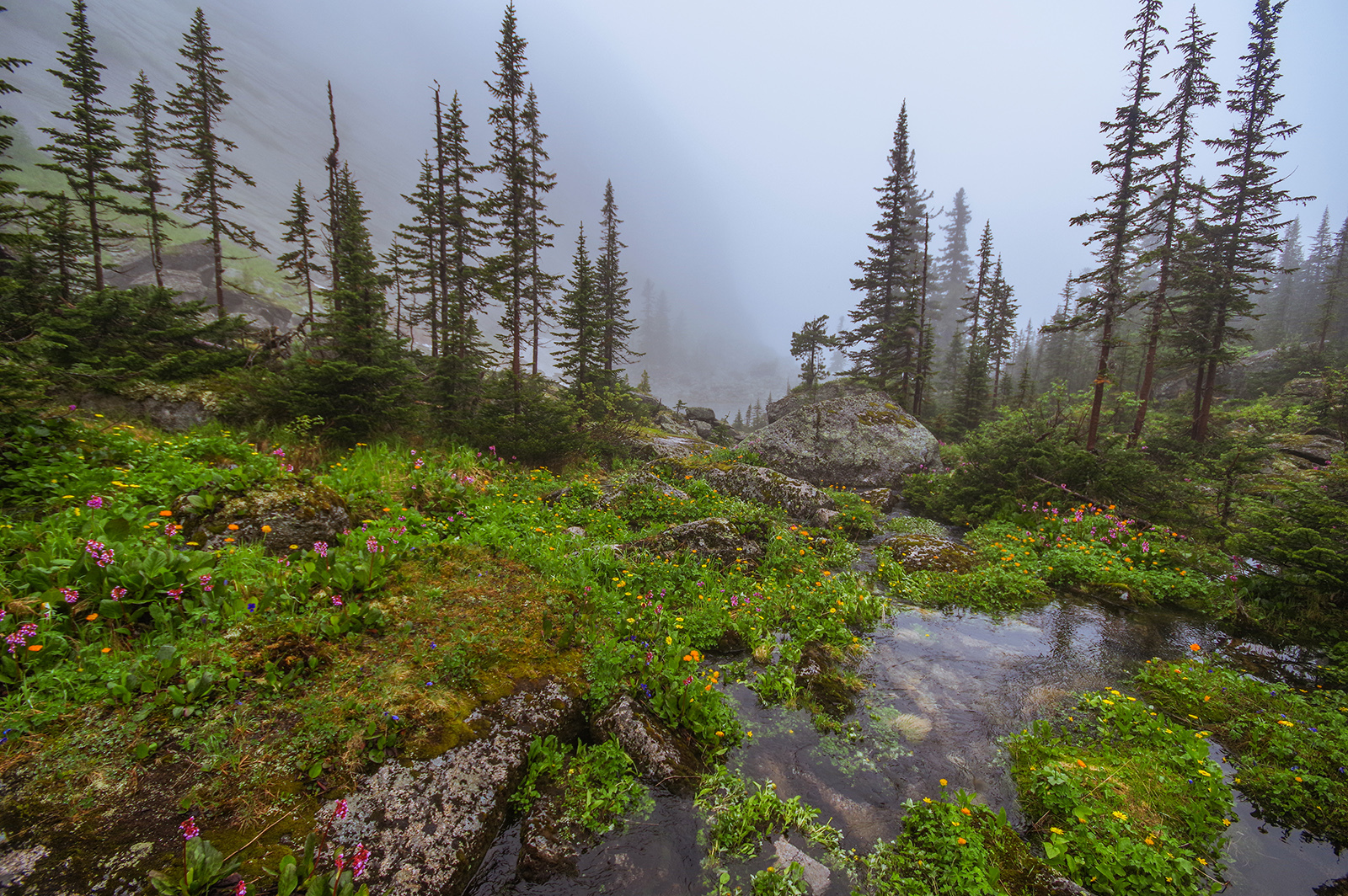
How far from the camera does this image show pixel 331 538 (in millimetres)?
5949

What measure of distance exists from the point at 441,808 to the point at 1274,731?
855cm

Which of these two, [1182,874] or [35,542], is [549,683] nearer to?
[35,542]

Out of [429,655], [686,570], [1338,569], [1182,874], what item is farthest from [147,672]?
[1338,569]

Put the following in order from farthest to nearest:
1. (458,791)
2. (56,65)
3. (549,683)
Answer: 1. (56,65)
2. (549,683)
3. (458,791)

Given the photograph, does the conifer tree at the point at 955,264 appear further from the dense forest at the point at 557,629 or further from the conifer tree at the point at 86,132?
the conifer tree at the point at 86,132

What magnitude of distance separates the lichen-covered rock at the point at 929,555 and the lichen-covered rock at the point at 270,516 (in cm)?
1088

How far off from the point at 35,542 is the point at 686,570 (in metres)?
7.55

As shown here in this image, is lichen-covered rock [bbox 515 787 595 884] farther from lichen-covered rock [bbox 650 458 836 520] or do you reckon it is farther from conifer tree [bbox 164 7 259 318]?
conifer tree [bbox 164 7 259 318]

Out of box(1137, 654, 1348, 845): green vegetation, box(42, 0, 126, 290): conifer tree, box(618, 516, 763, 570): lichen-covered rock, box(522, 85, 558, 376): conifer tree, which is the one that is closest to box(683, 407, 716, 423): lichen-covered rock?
box(522, 85, 558, 376): conifer tree

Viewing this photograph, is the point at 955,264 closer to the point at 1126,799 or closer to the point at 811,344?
the point at 811,344

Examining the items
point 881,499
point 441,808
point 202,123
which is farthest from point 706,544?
point 202,123

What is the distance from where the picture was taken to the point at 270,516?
550 centimetres

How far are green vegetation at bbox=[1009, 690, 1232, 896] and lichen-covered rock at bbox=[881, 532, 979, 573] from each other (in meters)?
4.56

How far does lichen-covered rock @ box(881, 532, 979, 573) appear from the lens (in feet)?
32.4
